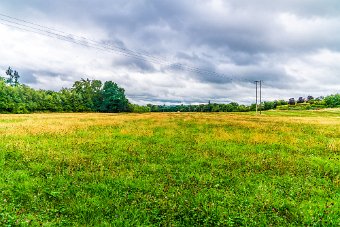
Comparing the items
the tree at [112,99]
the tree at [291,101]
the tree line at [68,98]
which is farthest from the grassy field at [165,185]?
the tree at [291,101]

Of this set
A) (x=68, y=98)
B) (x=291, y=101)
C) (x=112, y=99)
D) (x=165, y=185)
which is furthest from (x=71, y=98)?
(x=291, y=101)

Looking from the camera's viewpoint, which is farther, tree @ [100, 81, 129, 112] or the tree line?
tree @ [100, 81, 129, 112]

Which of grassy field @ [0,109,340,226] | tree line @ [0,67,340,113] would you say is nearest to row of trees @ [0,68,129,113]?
tree line @ [0,67,340,113]

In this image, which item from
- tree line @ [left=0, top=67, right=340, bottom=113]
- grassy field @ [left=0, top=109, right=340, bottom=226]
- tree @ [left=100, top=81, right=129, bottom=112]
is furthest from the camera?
tree @ [left=100, top=81, right=129, bottom=112]

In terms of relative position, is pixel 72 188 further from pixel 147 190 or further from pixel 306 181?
pixel 306 181

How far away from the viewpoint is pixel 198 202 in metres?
8.12

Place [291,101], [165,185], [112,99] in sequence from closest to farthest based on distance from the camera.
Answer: [165,185] < [112,99] < [291,101]

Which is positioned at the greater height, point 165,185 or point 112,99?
point 112,99

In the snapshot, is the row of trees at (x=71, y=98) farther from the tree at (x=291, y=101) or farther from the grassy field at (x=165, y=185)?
the tree at (x=291, y=101)

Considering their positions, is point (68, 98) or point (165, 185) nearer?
point (165, 185)

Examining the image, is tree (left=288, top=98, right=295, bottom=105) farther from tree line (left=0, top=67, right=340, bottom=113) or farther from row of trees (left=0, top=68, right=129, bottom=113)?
row of trees (left=0, top=68, right=129, bottom=113)

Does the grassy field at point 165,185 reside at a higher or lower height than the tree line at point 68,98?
lower

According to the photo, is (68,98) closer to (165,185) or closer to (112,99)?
(112,99)

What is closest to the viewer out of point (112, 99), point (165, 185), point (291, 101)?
point (165, 185)
